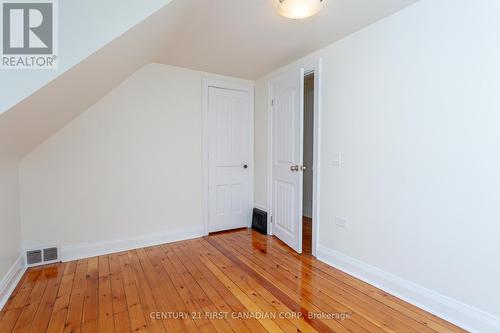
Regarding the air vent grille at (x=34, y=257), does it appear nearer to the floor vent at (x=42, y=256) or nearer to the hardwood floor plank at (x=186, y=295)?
the floor vent at (x=42, y=256)

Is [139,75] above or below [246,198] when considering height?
above

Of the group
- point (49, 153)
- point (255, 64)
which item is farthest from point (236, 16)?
point (49, 153)

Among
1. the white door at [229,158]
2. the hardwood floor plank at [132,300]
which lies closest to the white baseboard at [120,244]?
the hardwood floor plank at [132,300]

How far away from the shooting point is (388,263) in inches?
78.8

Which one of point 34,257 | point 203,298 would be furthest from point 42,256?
point 203,298

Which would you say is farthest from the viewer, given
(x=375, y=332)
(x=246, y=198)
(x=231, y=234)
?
(x=246, y=198)

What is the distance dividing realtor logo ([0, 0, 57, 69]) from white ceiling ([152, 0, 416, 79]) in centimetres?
70

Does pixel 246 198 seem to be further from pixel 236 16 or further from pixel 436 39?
pixel 436 39

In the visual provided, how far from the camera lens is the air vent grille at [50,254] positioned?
243 centimetres

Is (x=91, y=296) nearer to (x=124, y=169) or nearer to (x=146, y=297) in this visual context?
(x=146, y=297)

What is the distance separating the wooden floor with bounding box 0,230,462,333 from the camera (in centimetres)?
160

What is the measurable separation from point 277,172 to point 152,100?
1797mm

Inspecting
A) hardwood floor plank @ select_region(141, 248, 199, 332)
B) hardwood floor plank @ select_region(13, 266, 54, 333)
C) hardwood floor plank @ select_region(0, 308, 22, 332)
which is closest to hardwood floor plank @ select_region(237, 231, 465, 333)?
hardwood floor plank @ select_region(141, 248, 199, 332)

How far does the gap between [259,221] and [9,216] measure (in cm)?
266
